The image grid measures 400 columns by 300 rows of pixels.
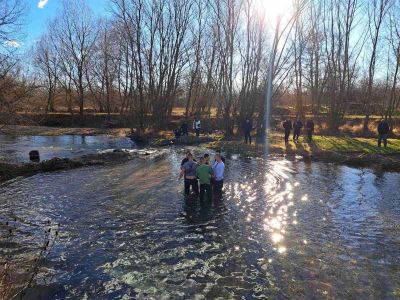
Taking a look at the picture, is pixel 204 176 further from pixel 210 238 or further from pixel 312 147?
pixel 312 147

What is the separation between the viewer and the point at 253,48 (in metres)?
34.2

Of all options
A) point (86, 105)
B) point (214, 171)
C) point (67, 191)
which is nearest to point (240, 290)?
point (214, 171)

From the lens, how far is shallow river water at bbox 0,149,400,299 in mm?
7754

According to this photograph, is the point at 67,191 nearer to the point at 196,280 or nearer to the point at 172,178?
the point at 172,178

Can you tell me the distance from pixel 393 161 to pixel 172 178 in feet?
41.7

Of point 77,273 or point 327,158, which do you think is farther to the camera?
point 327,158

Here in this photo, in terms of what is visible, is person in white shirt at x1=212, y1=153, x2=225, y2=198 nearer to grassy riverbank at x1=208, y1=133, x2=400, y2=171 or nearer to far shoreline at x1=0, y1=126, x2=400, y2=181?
far shoreline at x1=0, y1=126, x2=400, y2=181

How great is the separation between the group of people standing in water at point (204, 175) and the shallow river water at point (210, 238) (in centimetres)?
49

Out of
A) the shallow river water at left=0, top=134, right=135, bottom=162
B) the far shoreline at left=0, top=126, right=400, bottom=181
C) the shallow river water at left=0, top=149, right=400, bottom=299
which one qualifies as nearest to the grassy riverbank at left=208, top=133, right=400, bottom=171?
the far shoreline at left=0, top=126, right=400, bottom=181

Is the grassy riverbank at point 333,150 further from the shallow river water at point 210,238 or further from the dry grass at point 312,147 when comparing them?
the shallow river water at point 210,238

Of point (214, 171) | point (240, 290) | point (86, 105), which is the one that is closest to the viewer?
point (240, 290)

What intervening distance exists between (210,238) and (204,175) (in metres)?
3.54

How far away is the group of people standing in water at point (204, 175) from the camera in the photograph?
1358 cm

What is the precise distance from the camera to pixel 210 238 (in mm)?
10328
